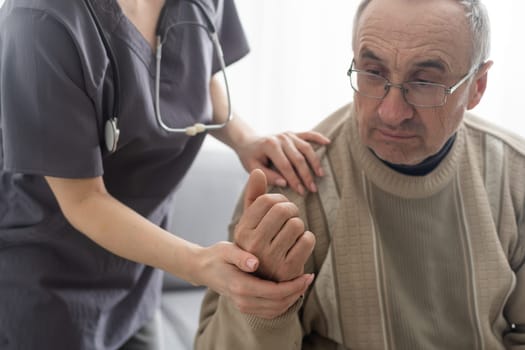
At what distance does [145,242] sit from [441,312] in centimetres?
59

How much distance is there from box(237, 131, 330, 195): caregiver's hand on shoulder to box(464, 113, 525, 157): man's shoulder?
1.01 ft

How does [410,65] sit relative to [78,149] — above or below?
above

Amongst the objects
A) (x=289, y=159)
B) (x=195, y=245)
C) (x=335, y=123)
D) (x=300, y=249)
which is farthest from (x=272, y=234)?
(x=335, y=123)

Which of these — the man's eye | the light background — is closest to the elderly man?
the man's eye

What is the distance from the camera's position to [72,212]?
100cm

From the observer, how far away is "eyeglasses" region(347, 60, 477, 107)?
1036 mm

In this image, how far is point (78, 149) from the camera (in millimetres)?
966

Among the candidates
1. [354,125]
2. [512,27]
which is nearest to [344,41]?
[512,27]

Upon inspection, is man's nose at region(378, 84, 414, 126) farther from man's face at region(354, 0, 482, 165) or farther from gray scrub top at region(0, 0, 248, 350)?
gray scrub top at region(0, 0, 248, 350)

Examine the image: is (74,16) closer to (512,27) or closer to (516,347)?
(516,347)

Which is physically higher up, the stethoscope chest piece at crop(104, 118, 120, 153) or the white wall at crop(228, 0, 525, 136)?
the stethoscope chest piece at crop(104, 118, 120, 153)

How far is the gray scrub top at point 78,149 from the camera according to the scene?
0.94 metres

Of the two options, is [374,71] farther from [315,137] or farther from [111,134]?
[111,134]

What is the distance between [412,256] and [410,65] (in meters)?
0.38
